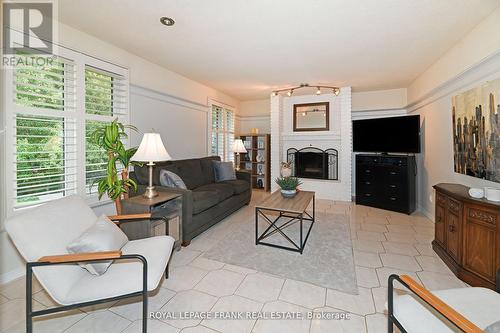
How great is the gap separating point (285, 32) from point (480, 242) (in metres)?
2.92

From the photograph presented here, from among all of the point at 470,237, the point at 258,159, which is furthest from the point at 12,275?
the point at 258,159

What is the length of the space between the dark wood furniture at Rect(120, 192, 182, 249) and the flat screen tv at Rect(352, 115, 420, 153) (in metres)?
4.16

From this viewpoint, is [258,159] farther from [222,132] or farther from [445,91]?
[445,91]

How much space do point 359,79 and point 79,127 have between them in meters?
4.83

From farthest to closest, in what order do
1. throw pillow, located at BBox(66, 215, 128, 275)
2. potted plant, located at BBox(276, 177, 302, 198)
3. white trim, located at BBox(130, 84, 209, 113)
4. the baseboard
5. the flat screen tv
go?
1. the flat screen tv
2. white trim, located at BBox(130, 84, 209, 113)
3. potted plant, located at BBox(276, 177, 302, 198)
4. the baseboard
5. throw pillow, located at BBox(66, 215, 128, 275)

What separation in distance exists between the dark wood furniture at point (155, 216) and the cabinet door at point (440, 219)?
3.08 m

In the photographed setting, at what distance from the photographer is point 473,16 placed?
240 cm

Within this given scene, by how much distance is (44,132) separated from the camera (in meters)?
2.49

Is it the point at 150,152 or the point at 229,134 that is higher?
the point at 229,134

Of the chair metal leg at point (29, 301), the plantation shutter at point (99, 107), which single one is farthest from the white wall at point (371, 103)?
the chair metal leg at point (29, 301)

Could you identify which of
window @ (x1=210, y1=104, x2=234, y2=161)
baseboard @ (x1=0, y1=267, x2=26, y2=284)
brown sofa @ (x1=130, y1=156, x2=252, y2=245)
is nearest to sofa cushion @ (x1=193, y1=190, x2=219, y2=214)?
brown sofa @ (x1=130, y1=156, x2=252, y2=245)

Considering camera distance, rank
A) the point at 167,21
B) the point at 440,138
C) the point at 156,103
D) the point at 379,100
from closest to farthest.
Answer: the point at 167,21
the point at 440,138
the point at 156,103
the point at 379,100

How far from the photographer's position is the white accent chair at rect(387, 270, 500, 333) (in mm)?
1122

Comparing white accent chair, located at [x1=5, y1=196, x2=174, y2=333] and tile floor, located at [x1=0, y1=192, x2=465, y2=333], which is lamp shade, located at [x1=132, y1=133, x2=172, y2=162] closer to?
white accent chair, located at [x1=5, y1=196, x2=174, y2=333]
